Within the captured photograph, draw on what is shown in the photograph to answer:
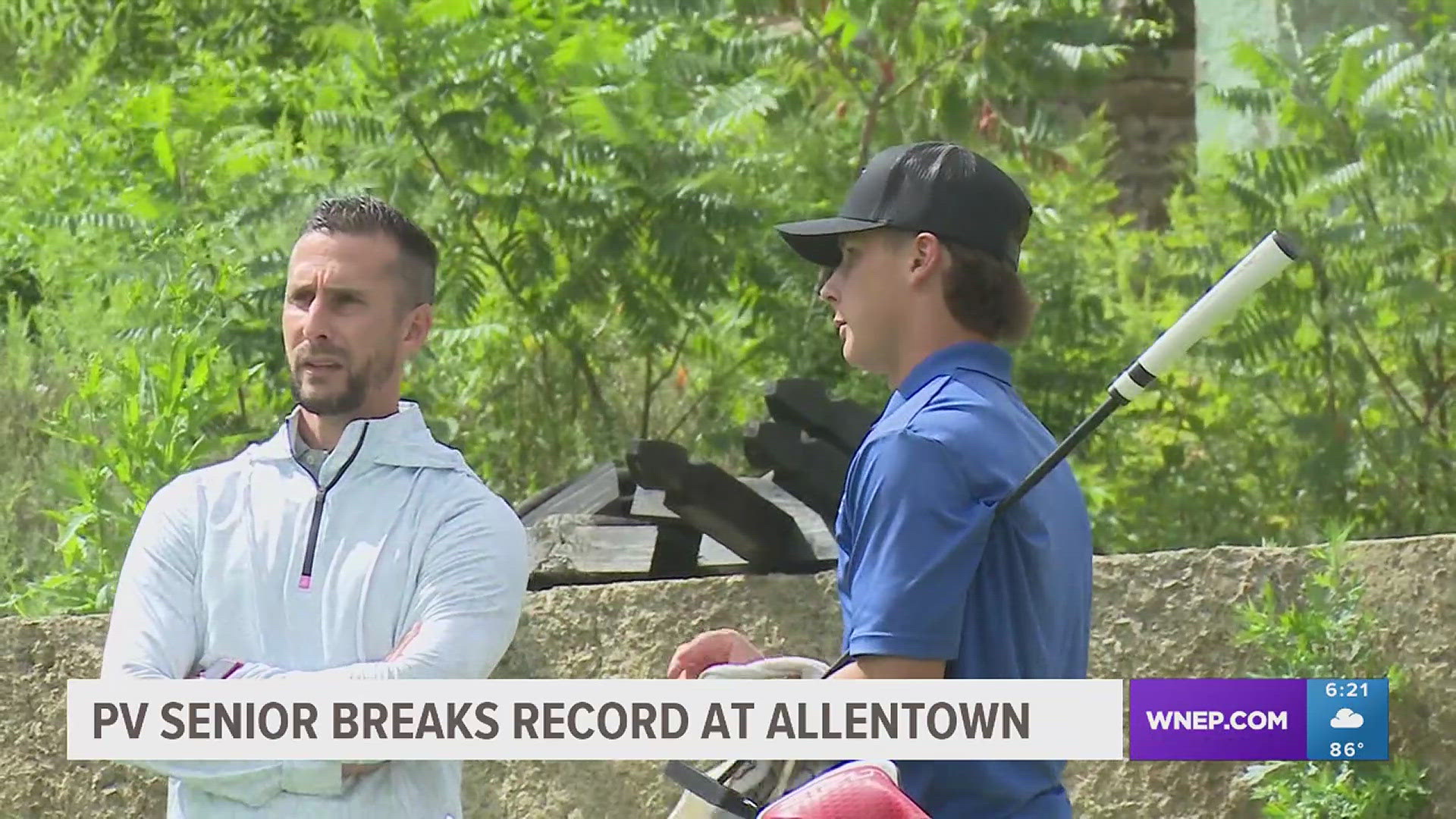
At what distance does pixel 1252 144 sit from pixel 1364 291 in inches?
71.3

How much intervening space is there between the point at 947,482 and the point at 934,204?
0.49 metres

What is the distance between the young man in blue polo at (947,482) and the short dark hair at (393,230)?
33.3 inches

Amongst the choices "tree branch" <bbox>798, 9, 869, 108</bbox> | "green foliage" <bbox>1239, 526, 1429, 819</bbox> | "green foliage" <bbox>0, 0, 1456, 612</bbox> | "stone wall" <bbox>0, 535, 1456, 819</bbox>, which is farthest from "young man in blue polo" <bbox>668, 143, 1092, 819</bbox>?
"tree branch" <bbox>798, 9, 869, 108</bbox>

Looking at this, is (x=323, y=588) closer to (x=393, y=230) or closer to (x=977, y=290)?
(x=393, y=230)

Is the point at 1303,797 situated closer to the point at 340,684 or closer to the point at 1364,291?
the point at 1364,291

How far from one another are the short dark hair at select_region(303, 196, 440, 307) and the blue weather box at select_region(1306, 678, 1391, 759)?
3308 millimetres

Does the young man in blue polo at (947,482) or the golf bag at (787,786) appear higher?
the young man in blue polo at (947,482)

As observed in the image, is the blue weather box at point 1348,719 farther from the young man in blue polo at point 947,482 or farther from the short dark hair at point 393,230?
the short dark hair at point 393,230

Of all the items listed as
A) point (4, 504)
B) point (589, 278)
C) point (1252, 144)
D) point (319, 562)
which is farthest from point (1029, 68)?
point (319, 562)

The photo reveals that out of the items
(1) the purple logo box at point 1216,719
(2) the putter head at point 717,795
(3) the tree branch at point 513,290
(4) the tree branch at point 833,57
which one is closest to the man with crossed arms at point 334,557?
(2) the putter head at point 717,795

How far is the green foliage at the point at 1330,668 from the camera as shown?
607cm

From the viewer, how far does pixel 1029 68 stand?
8828 millimetres

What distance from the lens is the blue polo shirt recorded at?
2.95 meters

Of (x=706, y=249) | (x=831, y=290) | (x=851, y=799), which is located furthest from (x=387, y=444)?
(x=706, y=249)
